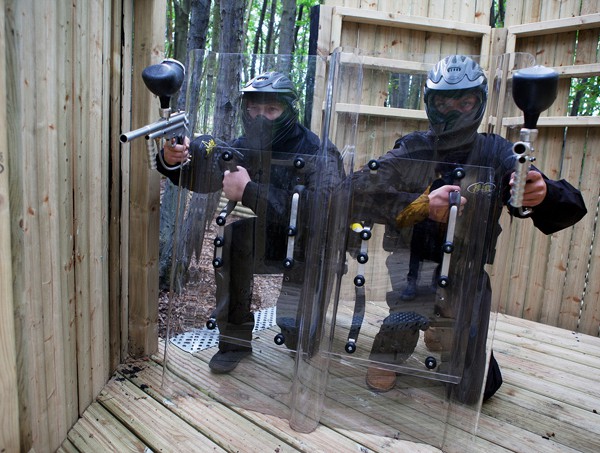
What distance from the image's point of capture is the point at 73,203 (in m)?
1.81

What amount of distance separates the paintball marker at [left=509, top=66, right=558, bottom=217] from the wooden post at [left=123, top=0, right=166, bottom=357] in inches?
69.0

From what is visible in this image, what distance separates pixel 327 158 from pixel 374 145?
0.75 feet

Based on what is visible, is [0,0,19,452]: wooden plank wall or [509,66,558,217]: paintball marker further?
[509,66,558,217]: paintball marker

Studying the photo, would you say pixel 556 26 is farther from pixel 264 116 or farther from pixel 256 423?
pixel 256 423

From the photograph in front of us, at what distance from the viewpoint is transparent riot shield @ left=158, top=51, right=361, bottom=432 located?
2.05 metres

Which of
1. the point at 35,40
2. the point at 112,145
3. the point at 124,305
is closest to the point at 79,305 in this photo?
the point at 124,305

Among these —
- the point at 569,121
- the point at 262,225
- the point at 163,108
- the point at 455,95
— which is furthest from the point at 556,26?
the point at 163,108

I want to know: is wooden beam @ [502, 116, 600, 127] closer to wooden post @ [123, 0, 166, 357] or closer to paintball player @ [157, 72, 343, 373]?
paintball player @ [157, 72, 343, 373]

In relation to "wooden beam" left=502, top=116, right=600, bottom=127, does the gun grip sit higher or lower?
lower

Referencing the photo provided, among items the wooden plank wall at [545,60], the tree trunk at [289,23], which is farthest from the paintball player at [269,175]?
the tree trunk at [289,23]

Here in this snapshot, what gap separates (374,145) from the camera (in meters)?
2.04

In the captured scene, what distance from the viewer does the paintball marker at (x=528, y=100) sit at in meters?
1.50

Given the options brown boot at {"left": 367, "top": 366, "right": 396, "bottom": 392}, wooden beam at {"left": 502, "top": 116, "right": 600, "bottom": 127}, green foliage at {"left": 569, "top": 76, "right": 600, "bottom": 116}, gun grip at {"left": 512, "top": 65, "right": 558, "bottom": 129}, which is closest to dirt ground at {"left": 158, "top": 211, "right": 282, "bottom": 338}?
brown boot at {"left": 367, "top": 366, "right": 396, "bottom": 392}

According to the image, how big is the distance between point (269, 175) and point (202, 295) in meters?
0.71
